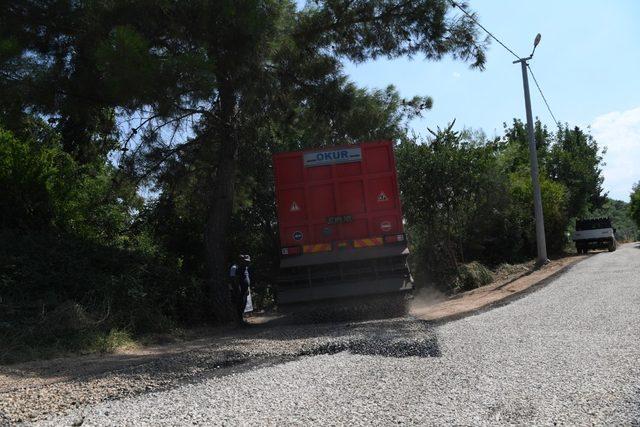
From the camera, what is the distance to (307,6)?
13.1 metres

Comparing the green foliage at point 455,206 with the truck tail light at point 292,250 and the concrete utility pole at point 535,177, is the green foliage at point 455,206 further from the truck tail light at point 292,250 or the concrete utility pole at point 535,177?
the truck tail light at point 292,250

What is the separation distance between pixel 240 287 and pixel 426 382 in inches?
275

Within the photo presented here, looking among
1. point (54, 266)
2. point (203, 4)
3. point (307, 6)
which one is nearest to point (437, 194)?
point (307, 6)

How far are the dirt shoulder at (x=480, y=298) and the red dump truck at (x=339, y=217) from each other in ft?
3.34

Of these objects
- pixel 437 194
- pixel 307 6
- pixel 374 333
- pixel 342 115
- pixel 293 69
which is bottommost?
pixel 374 333

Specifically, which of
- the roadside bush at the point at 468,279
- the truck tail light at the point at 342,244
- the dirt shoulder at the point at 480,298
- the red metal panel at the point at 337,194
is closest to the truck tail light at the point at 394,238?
the red metal panel at the point at 337,194

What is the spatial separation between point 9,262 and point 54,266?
2.54 feet

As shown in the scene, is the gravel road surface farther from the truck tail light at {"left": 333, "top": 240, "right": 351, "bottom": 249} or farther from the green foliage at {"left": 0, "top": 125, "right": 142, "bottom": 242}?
the green foliage at {"left": 0, "top": 125, "right": 142, "bottom": 242}

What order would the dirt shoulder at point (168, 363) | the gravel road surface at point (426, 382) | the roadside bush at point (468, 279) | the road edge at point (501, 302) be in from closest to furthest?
1. the gravel road surface at point (426, 382)
2. the dirt shoulder at point (168, 363)
3. the road edge at point (501, 302)
4. the roadside bush at point (468, 279)

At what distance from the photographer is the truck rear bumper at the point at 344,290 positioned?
10.7 m

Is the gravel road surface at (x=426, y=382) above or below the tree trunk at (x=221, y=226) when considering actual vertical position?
below

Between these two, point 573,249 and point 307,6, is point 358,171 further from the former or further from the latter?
point 573,249

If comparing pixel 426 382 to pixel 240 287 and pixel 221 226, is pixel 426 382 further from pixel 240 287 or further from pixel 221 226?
pixel 221 226

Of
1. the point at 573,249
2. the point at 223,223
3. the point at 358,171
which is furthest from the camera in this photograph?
the point at 573,249
